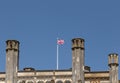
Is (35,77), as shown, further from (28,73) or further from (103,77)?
(103,77)

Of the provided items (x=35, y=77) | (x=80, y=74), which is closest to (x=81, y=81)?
(x=80, y=74)

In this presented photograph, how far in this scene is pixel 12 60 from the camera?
344 feet

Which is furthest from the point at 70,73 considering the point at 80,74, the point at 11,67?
the point at 11,67

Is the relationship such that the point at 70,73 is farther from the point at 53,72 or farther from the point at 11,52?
the point at 11,52

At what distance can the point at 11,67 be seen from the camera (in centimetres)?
10475

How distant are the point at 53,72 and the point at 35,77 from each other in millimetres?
3461

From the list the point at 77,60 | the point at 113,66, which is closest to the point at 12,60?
the point at 77,60

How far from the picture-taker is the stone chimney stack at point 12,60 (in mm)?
104312

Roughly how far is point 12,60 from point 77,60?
12.1 m

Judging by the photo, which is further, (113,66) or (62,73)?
(62,73)

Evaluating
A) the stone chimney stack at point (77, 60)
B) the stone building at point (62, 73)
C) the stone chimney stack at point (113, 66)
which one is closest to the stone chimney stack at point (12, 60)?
the stone building at point (62, 73)

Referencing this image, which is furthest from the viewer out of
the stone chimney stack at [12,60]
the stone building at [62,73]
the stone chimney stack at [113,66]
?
the stone chimney stack at [12,60]

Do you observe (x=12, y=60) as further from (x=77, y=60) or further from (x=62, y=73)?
(x=77, y=60)

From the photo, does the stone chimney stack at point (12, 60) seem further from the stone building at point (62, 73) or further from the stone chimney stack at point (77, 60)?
the stone chimney stack at point (77, 60)
